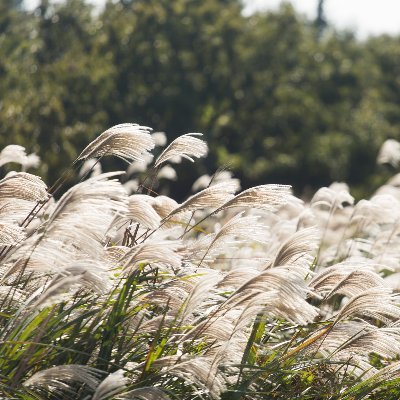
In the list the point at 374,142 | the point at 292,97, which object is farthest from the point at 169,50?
the point at 374,142

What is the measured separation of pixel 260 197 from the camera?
153 inches

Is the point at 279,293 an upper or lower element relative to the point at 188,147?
lower

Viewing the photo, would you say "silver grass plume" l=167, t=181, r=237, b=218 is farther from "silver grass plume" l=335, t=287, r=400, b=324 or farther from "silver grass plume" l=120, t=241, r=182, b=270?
"silver grass plume" l=335, t=287, r=400, b=324

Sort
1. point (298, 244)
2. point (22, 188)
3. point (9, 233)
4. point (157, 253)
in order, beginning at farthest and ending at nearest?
point (22, 188), point (9, 233), point (298, 244), point (157, 253)

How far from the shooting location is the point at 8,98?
2128 cm

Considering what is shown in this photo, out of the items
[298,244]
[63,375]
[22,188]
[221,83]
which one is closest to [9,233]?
[22,188]

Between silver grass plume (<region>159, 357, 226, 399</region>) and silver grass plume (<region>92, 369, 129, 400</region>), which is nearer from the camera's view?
silver grass plume (<region>92, 369, 129, 400</region>)

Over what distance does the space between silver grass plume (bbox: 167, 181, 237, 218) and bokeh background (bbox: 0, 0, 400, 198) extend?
2153 centimetres

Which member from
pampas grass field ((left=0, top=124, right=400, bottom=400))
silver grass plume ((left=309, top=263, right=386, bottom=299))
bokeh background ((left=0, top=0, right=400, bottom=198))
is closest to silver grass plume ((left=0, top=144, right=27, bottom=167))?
pampas grass field ((left=0, top=124, right=400, bottom=400))

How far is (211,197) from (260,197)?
0.26 meters

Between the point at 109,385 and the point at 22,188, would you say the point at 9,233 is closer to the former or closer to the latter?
the point at 22,188

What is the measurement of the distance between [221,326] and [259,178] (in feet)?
82.3

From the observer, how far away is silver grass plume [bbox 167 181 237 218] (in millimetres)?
3984

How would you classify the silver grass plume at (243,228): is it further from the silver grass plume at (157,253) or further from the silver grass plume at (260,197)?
the silver grass plume at (157,253)
